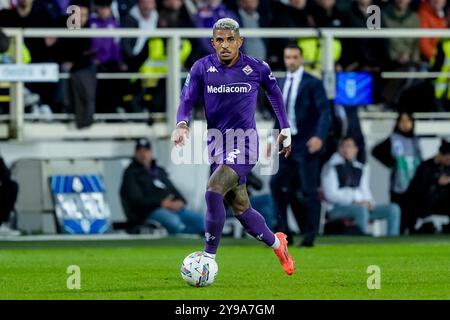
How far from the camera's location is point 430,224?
2367cm

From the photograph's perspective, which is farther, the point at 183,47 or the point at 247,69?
the point at 183,47

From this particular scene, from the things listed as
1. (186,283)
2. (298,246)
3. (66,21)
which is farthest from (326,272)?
(66,21)

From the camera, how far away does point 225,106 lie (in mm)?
14555

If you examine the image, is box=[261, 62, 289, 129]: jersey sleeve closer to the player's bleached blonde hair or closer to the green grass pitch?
the player's bleached blonde hair

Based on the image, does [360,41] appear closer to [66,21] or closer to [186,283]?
[66,21]

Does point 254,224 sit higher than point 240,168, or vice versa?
point 240,168

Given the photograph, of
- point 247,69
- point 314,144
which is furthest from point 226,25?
point 314,144

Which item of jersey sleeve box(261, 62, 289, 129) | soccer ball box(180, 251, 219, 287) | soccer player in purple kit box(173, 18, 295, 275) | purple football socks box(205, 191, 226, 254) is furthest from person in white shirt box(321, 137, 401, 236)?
soccer ball box(180, 251, 219, 287)

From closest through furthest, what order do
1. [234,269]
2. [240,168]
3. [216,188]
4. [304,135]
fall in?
1. [216,188]
2. [240,168]
3. [234,269]
4. [304,135]

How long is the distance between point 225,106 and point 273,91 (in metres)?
0.64

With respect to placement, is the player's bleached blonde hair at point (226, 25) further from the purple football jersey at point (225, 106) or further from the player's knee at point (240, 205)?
the player's knee at point (240, 205)

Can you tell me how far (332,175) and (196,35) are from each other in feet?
9.37

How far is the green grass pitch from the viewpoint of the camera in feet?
44.2

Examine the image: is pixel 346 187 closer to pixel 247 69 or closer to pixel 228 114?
pixel 247 69
